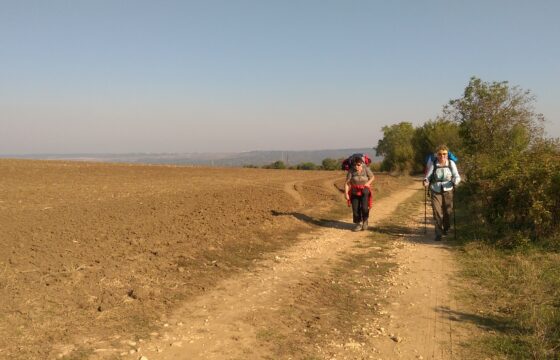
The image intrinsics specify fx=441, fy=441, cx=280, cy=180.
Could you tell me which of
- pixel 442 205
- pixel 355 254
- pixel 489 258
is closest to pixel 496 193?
pixel 442 205

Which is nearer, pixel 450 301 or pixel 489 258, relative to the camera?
pixel 450 301

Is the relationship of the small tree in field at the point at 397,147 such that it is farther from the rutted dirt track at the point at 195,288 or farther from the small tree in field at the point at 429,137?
the rutted dirt track at the point at 195,288

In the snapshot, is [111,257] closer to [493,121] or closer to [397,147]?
[493,121]

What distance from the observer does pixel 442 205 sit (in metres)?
10.2

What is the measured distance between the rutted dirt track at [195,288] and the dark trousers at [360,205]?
1.52 ft

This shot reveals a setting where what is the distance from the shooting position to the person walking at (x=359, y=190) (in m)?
11.3

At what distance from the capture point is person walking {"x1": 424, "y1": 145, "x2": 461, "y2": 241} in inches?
400

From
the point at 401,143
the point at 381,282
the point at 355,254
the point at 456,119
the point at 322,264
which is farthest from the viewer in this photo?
the point at 401,143

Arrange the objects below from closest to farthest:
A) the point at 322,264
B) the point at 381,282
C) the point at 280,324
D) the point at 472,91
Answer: the point at 280,324
the point at 381,282
the point at 322,264
the point at 472,91

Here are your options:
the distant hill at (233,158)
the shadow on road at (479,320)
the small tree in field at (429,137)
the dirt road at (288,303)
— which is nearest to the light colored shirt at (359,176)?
the dirt road at (288,303)

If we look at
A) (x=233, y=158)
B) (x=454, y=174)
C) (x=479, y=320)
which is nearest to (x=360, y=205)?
(x=454, y=174)

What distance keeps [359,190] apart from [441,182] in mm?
2055

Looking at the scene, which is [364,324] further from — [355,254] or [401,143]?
[401,143]

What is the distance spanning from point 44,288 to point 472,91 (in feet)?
81.7
